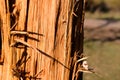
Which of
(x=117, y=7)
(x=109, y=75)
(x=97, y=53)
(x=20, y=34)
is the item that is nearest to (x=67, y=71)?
(x=20, y=34)

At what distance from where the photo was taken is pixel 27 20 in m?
1.79

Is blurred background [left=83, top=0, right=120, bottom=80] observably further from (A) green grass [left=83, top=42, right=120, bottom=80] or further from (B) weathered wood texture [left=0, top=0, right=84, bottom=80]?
(B) weathered wood texture [left=0, top=0, right=84, bottom=80]

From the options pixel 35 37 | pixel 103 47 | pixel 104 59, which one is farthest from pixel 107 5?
pixel 35 37

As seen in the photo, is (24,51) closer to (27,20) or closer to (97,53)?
(27,20)

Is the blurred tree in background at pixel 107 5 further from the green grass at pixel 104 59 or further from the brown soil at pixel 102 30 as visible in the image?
the green grass at pixel 104 59

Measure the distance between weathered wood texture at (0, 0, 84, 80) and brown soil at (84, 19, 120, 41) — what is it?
8970 millimetres

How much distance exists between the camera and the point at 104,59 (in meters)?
8.92

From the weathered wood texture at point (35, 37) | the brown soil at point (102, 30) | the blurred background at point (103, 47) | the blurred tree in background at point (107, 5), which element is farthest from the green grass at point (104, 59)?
the blurred tree in background at point (107, 5)

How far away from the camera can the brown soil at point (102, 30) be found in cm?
1160

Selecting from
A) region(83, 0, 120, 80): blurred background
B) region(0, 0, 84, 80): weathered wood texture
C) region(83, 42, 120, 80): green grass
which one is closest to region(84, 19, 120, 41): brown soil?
region(83, 0, 120, 80): blurred background

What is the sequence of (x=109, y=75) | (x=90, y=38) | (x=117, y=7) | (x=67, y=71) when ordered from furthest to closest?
1. (x=117, y=7)
2. (x=90, y=38)
3. (x=109, y=75)
4. (x=67, y=71)

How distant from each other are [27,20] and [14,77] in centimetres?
25

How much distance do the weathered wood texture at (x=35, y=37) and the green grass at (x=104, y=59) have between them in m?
4.67

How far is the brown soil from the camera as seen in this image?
11.6m
